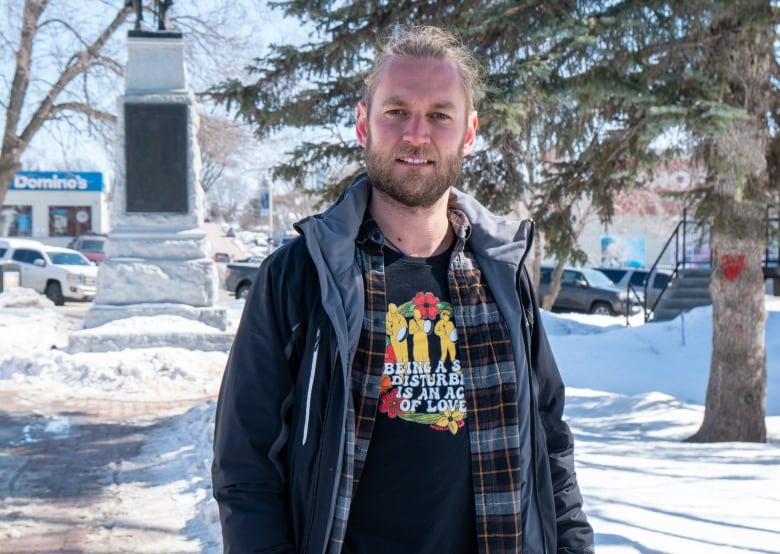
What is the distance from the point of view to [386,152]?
207 centimetres

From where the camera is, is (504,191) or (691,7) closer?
(691,7)

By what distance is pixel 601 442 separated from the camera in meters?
7.54

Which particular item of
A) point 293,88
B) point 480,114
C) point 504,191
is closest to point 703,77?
point 480,114

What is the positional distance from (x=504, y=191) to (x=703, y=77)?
4.10m

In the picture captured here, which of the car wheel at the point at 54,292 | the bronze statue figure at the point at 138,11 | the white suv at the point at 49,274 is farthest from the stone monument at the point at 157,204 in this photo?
the car wheel at the point at 54,292

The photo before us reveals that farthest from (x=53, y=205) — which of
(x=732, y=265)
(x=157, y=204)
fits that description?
(x=732, y=265)

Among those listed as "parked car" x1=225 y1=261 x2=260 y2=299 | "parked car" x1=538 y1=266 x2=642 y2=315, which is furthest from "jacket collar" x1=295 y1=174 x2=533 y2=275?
"parked car" x1=225 y1=261 x2=260 y2=299

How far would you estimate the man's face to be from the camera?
6.77 feet

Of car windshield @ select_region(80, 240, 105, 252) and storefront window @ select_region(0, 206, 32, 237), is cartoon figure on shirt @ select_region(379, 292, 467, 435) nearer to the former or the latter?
car windshield @ select_region(80, 240, 105, 252)

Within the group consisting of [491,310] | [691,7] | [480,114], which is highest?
[691,7]

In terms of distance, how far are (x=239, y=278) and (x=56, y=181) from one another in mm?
26512

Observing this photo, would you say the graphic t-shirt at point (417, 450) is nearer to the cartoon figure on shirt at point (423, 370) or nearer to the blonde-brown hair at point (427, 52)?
the cartoon figure on shirt at point (423, 370)

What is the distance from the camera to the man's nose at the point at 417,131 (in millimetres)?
2053

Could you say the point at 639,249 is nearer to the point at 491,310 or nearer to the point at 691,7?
the point at 691,7
